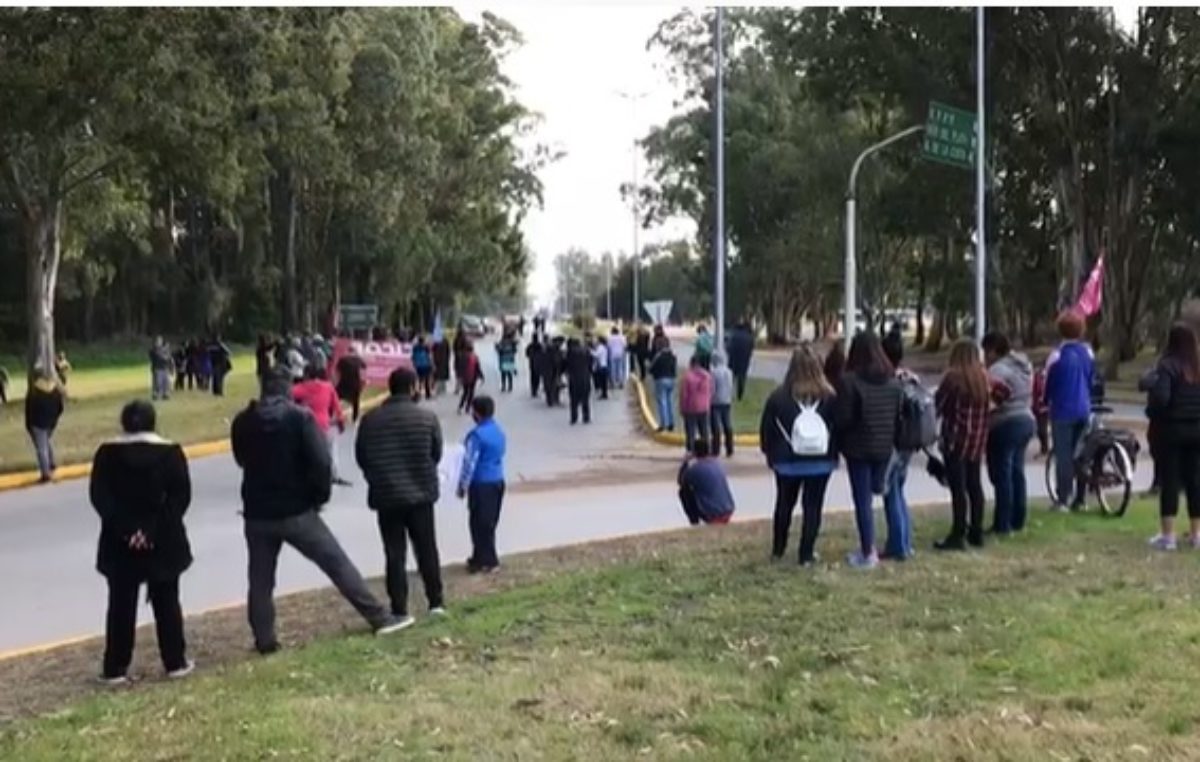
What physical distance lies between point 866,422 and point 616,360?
85.9ft

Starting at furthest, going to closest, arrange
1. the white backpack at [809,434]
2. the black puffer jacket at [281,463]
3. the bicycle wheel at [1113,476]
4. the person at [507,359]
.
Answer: the person at [507,359] < the bicycle wheel at [1113,476] < the white backpack at [809,434] < the black puffer jacket at [281,463]

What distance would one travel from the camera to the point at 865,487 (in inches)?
371

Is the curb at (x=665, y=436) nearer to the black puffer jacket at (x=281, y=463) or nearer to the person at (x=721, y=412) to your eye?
the person at (x=721, y=412)

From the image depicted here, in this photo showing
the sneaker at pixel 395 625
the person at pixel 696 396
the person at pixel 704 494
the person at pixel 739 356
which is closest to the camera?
the sneaker at pixel 395 625

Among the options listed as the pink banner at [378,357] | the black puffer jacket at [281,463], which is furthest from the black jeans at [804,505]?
the pink banner at [378,357]

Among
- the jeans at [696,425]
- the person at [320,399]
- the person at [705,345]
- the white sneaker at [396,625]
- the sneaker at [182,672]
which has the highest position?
the person at [705,345]

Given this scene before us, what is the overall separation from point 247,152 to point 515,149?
43.2 meters

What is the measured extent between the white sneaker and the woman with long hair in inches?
118

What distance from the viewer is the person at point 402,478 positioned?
8.58 m

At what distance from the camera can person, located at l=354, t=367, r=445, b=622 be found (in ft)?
28.1

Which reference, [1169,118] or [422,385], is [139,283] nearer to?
[422,385]

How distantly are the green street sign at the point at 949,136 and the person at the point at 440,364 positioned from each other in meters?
15.1

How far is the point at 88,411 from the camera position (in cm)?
2877

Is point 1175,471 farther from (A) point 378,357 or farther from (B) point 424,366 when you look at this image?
(A) point 378,357
